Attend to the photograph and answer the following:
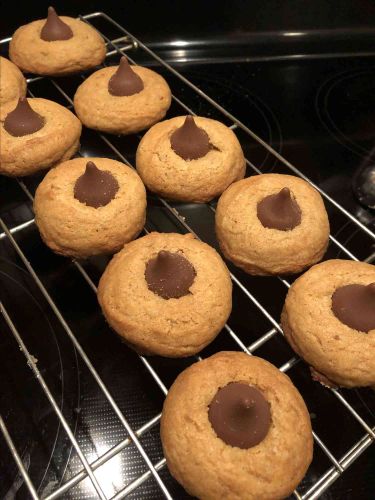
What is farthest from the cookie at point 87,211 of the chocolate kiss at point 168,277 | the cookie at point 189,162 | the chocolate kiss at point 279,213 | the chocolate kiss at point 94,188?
the chocolate kiss at point 279,213

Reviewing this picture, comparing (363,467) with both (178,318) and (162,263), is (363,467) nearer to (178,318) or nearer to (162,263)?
(178,318)

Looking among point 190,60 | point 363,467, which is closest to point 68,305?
point 363,467

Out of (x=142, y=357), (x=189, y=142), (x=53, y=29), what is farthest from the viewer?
(x=53, y=29)

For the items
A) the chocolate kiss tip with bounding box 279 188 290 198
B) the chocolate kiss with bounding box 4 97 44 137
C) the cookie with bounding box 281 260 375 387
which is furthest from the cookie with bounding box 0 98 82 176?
the cookie with bounding box 281 260 375 387

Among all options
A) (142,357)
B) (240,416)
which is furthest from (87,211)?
(240,416)

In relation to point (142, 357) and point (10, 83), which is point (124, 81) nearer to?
point (10, 83)

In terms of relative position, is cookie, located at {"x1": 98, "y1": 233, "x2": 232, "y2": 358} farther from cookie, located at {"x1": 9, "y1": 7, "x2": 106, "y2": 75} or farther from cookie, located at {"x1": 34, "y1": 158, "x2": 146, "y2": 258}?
cookie, located at {"x1": 9, "y1": 7, "x2": 106, "y2": 75}
